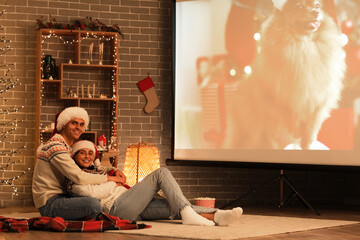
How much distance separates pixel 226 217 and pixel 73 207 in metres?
1.07

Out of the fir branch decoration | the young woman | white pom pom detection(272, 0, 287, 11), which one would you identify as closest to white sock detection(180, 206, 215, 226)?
the young woman

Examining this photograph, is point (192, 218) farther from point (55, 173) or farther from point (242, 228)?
point (55, 173)

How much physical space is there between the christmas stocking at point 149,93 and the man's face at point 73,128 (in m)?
2.39

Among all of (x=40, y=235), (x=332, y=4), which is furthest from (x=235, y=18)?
(x=40, y=235)

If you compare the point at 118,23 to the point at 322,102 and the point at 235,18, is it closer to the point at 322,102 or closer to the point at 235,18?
the point at 235,18

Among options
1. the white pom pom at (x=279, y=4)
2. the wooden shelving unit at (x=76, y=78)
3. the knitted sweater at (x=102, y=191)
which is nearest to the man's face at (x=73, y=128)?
the knitted sweater at (x=102, y=191)

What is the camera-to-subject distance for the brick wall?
6.59 meters

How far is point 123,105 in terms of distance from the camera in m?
6.94

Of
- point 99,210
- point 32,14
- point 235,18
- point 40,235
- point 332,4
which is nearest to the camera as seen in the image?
point 40,235

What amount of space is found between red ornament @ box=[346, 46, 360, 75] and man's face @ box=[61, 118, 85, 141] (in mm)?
2372

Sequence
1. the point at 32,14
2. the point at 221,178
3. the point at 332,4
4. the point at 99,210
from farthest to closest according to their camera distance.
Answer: the point at 221,178 < the point at 32,14 < the point at 332,4 < the point at 99,210

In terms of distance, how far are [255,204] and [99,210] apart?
118 inches

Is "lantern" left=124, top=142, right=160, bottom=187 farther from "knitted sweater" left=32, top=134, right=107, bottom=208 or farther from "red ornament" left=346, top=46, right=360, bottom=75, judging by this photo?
"red ornament" left=346, top=46, right=360, bottom=75

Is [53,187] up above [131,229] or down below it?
above
